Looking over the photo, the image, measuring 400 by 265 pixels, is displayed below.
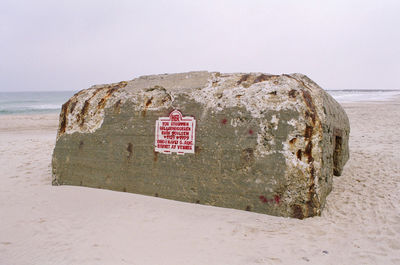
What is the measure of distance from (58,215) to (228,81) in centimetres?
231

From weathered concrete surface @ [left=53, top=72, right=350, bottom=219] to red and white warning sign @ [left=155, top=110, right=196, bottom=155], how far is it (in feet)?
0.22

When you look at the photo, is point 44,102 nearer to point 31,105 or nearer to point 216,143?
point 31,105

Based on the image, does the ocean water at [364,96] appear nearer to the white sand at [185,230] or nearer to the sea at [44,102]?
the sea at [44,102]

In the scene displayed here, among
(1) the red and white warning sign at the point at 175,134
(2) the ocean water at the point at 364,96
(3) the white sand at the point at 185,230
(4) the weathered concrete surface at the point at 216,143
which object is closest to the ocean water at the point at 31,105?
(4) the weathered concrete surface at the point at 216,143

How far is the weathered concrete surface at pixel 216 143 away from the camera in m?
2.88

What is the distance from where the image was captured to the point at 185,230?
269 centimetres

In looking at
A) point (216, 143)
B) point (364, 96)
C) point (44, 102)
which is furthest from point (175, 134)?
point (44, 102)

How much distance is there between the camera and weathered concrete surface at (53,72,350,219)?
→ 2.88 metres

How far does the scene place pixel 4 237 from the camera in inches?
103

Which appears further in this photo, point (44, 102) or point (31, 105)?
point (44, 102)

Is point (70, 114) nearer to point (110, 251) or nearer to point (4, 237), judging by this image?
point (4, 237)

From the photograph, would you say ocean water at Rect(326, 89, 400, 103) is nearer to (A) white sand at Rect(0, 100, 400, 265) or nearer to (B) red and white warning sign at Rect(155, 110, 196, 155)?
(A) white sand at Rect(0, 100, 400, 265)

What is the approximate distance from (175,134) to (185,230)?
110 cm

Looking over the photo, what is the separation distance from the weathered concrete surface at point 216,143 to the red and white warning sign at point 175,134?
0.22 feet
